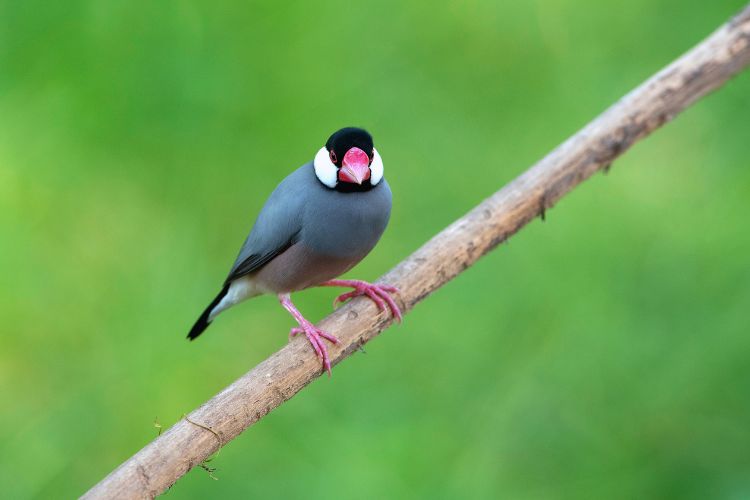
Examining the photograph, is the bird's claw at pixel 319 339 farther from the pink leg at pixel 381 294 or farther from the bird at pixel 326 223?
the pink leg at pixel 381 294

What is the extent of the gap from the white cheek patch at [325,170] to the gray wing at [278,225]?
4 cm

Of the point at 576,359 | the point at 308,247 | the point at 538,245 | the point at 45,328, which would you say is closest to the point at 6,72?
the point at 45,328

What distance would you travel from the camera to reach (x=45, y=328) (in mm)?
2613

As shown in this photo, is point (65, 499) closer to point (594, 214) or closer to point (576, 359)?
point (576, 359)

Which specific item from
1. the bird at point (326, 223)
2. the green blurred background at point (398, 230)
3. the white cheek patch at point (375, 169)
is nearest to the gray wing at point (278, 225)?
the bird at point (326, 223)

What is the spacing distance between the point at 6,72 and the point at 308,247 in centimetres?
151

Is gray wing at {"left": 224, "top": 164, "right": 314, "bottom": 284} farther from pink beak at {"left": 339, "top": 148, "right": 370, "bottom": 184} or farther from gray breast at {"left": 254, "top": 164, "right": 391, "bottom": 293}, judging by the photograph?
pink beak at {"left": 339, "top": 148, "right": 370, "bottom": 184}

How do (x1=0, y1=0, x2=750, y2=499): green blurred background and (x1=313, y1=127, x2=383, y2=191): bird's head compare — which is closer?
(x1=313, y1=127, x2=383, y2=191): bird's head

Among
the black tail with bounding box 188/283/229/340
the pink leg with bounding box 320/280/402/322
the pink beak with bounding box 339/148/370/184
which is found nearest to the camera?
the pink beak with bounding box 339/148/370/184

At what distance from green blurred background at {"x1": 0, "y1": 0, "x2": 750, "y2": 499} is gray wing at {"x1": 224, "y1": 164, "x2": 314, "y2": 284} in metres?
0.83

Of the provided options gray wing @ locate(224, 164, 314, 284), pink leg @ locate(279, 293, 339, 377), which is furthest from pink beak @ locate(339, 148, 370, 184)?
pink leg @ locate(279, 293, 339, 377)

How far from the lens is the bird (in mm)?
1619

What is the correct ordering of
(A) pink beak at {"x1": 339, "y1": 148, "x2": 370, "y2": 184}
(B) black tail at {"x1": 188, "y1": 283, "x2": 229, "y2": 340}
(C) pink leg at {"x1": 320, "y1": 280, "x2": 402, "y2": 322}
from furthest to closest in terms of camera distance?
(B) black tail at {"x1": 188, "y1": 283, "x2": 229, "y2": 340} < (C) pink leg at {"x1": 320, "y1": 280, "x2": 402, "y2": 322} < (A) pink beak at {"x1": 339, "y1": 148, "x2": 370, "y2": 184}

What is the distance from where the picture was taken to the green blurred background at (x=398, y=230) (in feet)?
8.20
